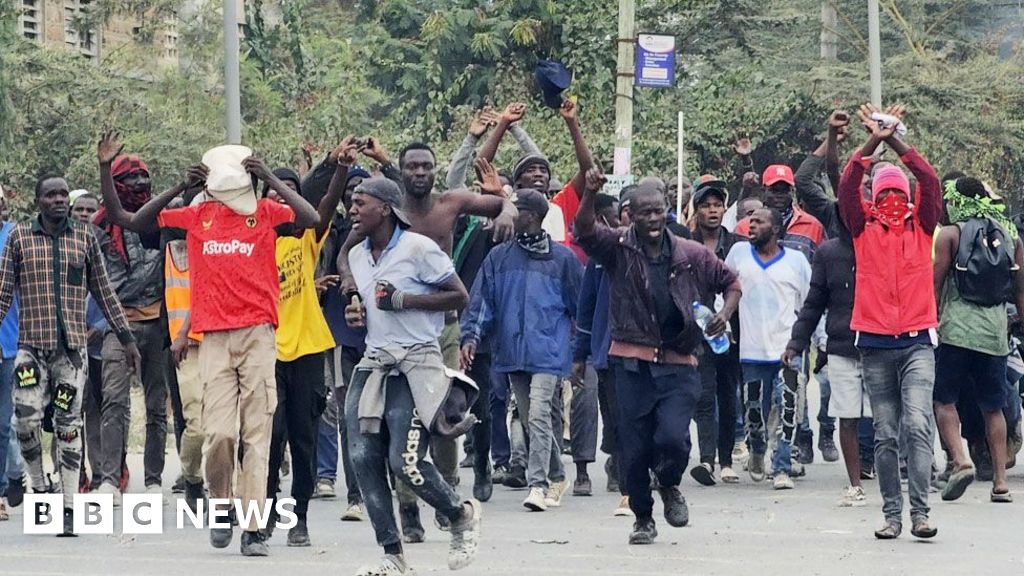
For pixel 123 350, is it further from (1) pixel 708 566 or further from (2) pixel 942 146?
(2) pixel 942 146

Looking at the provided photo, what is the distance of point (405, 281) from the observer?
9.88 meters

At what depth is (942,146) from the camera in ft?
117

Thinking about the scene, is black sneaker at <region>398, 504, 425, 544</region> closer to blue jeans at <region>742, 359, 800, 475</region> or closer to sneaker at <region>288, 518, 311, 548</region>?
sneaker at <region>288, 518, 311, 548</region>

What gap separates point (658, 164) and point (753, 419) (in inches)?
781

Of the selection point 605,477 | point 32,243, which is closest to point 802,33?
point 605,477

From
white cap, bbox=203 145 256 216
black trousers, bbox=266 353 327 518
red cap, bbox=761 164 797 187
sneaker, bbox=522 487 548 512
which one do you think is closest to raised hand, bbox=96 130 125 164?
white cap, bbox=203 145 256 216

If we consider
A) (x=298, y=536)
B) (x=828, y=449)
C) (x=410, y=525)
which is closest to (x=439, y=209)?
(x=410, y=525)

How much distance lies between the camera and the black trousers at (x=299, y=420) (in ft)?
35.8

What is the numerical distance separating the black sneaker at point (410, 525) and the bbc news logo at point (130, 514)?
0.55 meters

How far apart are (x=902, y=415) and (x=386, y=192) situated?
3081 mm

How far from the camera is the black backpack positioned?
42.8 ft

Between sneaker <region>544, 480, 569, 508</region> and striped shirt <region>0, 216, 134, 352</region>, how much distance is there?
2.78 meters

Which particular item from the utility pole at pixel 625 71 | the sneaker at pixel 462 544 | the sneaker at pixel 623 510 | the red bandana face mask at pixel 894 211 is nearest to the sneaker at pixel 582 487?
the sneaker at pixel 623 510

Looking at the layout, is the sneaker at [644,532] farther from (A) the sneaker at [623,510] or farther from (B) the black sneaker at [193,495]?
(B) the black sneaker at [193,495]
